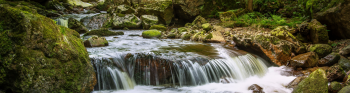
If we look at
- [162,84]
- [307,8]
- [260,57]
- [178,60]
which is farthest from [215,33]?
[162,84]

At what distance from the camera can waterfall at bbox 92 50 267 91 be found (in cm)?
443

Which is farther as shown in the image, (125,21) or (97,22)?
(97,22)

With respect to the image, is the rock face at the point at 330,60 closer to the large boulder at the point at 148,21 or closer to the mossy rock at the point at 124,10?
the large boulder at the point at 148,21

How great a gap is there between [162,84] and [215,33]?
6179 mm

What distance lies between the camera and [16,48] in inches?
107

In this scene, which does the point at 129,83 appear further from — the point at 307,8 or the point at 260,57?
Result: the point at 307,8

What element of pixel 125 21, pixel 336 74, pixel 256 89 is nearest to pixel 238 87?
pixel 256 89

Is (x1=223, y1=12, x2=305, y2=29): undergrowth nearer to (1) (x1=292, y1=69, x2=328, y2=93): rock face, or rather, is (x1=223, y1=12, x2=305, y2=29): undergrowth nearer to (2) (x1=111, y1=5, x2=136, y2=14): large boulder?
(1) (x1=292, y1=69, x2=328, y2=93): rock face

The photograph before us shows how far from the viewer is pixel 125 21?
14.9 meters

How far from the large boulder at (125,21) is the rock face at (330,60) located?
477 inches

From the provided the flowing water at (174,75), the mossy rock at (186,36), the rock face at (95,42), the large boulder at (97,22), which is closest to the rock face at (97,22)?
the large boulder at (97,22)

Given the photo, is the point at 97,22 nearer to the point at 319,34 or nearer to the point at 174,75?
the point at 174,75

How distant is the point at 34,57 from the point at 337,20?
1008 cm

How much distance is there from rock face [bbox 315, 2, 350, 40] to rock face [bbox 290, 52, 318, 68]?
2.76 metres
